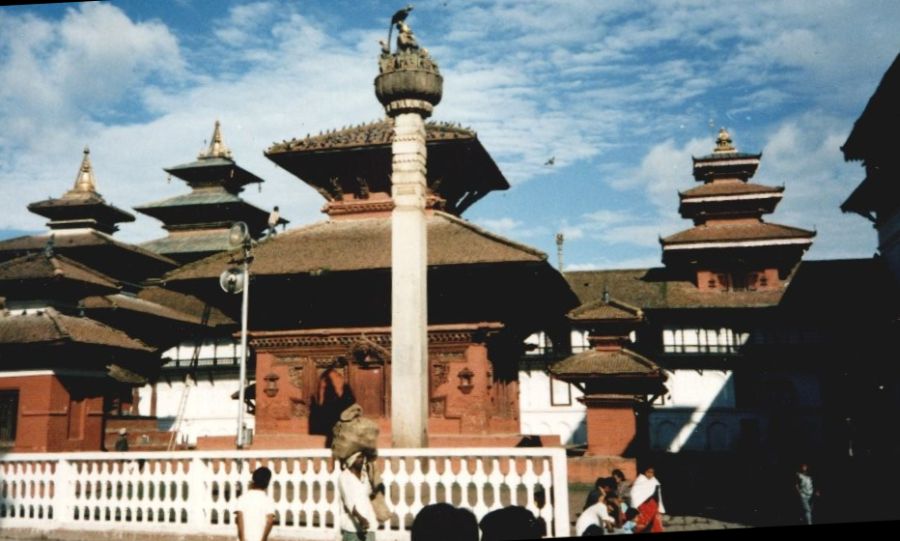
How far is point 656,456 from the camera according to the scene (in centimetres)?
1895

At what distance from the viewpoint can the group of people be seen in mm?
8305

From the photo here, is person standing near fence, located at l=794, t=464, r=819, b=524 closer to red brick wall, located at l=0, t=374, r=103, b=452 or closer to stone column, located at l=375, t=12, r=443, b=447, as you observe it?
stone column, located at l=375, t=12, r=443, b=447

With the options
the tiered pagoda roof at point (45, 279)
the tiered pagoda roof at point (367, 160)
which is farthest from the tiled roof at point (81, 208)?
the tiered pagoda roof at point (45, 279)

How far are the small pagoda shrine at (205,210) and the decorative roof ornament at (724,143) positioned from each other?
23903mm

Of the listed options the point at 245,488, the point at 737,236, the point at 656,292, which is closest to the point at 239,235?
the point at 245,488

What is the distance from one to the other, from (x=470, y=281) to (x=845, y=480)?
11619 millimetres

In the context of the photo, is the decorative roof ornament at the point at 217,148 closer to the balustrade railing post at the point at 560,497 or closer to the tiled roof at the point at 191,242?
the tiled roof at the point at 191,242

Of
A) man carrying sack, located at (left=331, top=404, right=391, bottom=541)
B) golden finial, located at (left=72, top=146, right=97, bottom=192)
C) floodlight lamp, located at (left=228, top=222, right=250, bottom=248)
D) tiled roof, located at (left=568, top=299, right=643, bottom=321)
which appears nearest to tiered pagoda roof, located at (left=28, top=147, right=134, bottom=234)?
golden finial, located at (left=72, top=146, right=97, bottom=192)

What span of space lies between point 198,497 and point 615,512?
570cm

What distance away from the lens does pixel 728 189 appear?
115 ft

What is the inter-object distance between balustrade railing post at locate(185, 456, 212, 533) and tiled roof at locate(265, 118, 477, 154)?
12.4 m

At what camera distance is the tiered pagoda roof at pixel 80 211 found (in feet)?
120

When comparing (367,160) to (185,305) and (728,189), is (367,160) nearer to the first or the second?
(185,305)

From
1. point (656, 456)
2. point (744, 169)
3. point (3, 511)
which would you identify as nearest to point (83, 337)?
point (3, 511)
